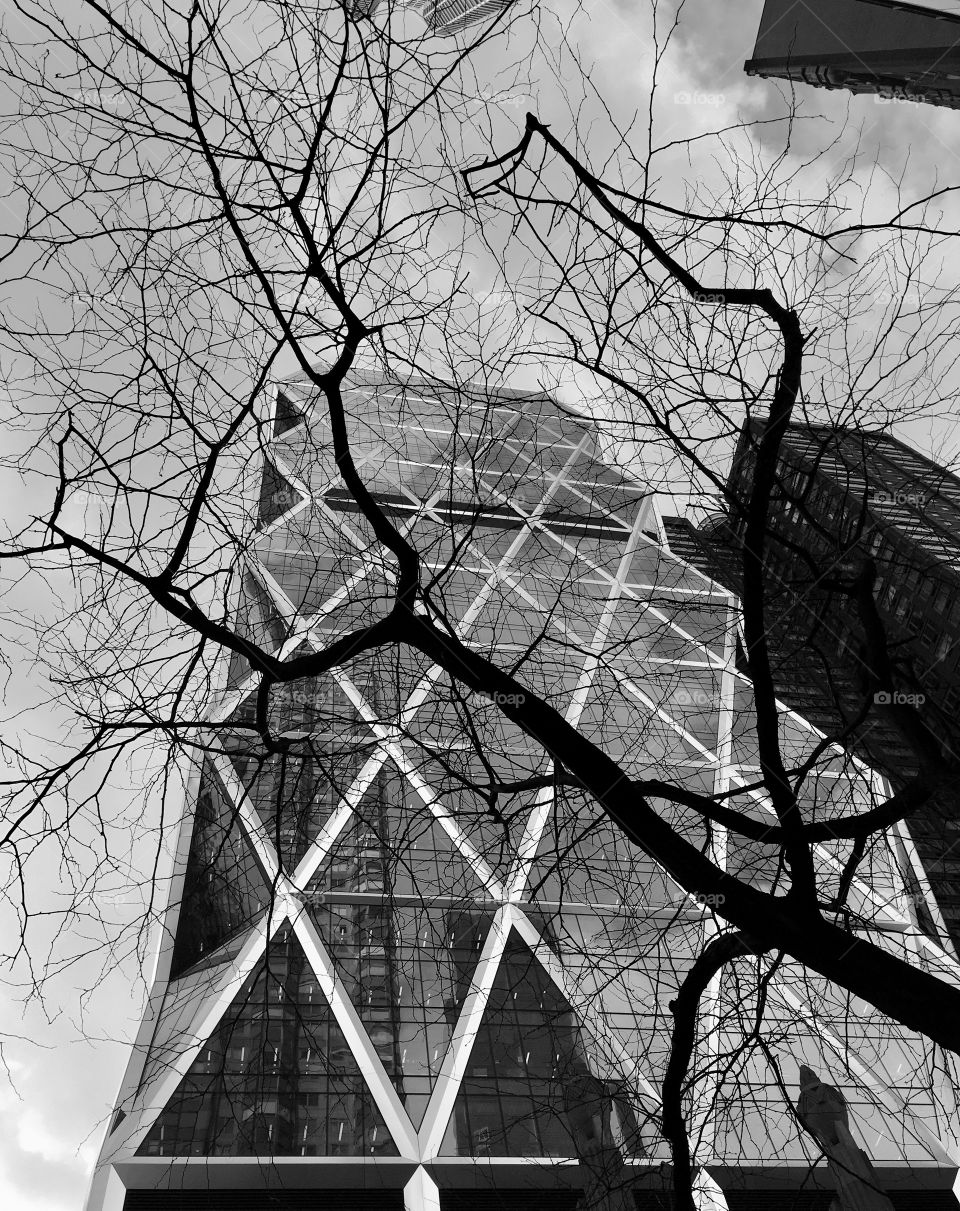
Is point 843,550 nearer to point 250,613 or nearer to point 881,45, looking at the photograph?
point 250,613

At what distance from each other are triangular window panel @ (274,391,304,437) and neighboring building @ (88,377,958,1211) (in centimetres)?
4

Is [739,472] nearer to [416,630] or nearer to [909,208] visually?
[909,208]

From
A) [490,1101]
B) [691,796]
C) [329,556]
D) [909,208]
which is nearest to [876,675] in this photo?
[691,796]

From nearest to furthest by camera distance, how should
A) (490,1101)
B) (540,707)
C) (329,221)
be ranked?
1. (329,221)
2. (540,707)
3. (490,1101)

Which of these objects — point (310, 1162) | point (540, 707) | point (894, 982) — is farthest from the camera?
point (310, 1162)

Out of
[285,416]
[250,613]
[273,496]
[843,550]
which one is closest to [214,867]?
[273,496]

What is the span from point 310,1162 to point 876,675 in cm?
1498

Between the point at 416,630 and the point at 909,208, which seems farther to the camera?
the point at 416,630

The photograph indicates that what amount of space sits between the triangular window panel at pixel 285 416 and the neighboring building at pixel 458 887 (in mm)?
41

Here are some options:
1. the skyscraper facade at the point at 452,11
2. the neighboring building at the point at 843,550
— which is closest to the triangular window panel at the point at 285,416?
the skyscraper facade at the point at 452,11

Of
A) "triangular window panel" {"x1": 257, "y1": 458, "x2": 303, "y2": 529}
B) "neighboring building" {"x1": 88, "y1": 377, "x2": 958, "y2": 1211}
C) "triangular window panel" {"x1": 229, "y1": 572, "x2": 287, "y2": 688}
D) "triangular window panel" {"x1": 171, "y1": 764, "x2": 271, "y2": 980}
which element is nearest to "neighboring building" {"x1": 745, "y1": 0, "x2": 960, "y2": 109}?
"neighboring building" {"x1": 88, "y1": 377, "x2": 958, "y2": 1211}

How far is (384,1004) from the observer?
18516mm

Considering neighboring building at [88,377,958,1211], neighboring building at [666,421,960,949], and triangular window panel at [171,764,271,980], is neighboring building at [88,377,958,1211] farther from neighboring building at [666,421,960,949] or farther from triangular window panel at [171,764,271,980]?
neighboring building at [666,421,960,949]

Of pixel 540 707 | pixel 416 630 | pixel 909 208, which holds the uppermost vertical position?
pixel 909 208
